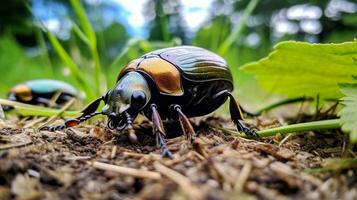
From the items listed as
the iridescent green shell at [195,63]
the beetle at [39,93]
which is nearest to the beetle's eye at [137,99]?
the iridescent green shell at [195,63]

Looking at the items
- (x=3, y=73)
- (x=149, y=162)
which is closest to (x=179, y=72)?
(x=149, y=162)

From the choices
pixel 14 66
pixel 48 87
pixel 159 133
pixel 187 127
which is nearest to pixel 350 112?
pixel 187 127

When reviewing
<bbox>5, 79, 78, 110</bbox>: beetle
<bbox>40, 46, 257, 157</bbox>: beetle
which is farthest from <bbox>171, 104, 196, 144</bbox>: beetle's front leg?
<bbox>5, 79, 78, 110</bbox>: beetle

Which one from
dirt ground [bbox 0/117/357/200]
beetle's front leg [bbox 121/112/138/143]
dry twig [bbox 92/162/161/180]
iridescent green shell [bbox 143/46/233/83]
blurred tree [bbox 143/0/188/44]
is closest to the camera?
dirt ground [bbox 0/117/357/200]

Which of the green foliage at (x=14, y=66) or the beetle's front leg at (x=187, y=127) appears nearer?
the beetle's front leg at (x=187, y=127)

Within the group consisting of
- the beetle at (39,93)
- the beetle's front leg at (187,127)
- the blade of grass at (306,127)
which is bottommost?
the beetle at (39,93)

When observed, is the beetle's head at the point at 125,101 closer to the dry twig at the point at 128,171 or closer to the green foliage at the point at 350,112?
the dry twig at the point at 128,171

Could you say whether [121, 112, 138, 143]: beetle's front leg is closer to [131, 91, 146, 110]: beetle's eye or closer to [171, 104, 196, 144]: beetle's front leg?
[131, 91, 146, 110]: beetle's eye
